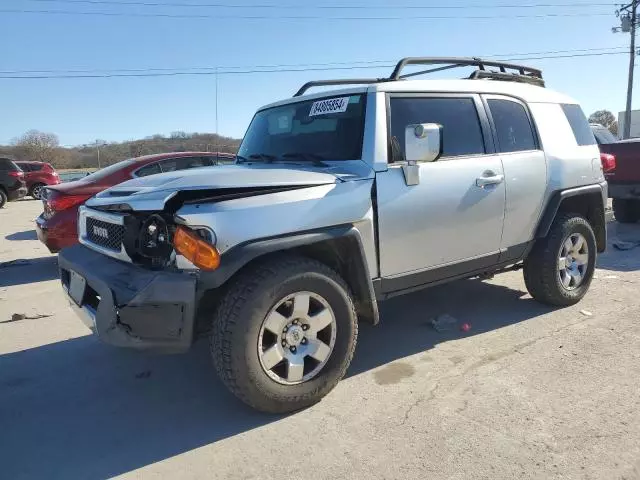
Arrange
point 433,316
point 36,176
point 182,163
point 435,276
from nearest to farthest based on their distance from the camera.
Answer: point 435,276
point 433,316
point 182,163
point 36,176

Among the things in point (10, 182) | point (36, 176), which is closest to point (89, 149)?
point (36, 176)

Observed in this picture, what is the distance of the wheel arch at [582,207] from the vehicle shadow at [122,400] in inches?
35.5

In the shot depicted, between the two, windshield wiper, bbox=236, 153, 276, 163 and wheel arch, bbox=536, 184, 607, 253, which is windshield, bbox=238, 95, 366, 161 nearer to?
windshield wiper, bbox=236, 153, 276, 163

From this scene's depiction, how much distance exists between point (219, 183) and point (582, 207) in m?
3.94

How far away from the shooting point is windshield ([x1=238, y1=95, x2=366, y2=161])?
143 inches

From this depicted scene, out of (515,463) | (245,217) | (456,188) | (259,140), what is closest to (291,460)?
(515,463)

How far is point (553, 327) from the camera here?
444 centimetres

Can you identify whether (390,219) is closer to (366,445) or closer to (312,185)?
(312,185)

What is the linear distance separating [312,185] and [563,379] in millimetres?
2133

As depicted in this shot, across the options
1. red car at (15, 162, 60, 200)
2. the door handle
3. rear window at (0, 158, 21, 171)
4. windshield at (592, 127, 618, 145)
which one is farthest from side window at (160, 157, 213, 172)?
red car at (15, 162, 60, 200)

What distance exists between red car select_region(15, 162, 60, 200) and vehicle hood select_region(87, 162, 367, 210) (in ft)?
63.8

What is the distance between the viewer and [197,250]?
2740mm

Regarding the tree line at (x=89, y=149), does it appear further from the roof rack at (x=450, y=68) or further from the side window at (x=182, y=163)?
the roof rack at (x=450, y=68)

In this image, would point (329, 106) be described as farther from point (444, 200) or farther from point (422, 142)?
point (444, 200)
